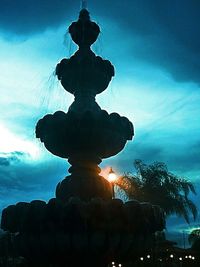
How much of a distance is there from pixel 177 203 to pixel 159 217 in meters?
22.3

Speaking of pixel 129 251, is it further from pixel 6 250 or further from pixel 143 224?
pixel 6 250

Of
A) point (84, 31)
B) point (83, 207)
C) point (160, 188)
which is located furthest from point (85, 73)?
point (160, 188)

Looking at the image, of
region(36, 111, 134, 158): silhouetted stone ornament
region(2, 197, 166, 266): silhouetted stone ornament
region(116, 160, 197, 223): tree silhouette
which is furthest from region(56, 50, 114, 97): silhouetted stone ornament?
region(116, 160, 197, 223): tree silhouette

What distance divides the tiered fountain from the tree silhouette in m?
20.4

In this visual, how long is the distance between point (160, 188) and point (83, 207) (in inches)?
891

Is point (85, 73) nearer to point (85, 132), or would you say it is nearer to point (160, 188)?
point (85, 132)

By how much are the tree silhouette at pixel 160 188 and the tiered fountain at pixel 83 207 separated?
20.4 metres

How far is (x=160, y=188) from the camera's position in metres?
26.2

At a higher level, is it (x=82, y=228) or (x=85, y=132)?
(x=85, y=132)

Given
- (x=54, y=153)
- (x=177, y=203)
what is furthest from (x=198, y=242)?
(x=54, y=153)

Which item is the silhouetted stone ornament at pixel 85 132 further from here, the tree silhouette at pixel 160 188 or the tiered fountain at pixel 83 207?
the tree silhouette at pixel 160 188

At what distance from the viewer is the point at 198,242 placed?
124 feet

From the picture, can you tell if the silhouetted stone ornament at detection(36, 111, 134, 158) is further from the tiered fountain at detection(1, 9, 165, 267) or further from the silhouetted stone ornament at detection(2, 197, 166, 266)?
the silhouetted stone ornament at detection(2, 197, 166, 266)

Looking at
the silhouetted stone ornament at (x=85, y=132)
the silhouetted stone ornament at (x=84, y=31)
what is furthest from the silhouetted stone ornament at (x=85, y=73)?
the silhouetted stone ornament at (x=85, y=132)
